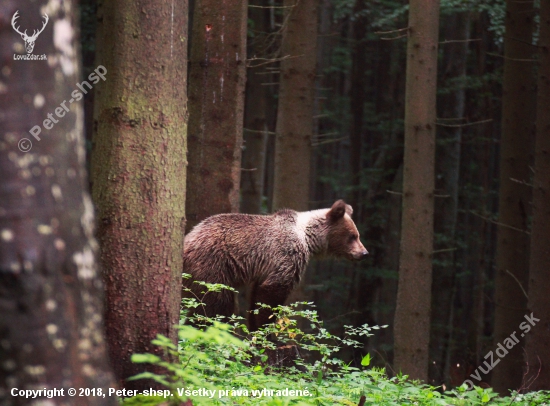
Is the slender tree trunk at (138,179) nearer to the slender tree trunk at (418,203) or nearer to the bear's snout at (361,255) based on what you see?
the bear's snout at (361,255)

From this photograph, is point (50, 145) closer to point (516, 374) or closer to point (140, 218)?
point (140, 218)

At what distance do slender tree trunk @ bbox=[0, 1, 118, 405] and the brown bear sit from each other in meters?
6.05

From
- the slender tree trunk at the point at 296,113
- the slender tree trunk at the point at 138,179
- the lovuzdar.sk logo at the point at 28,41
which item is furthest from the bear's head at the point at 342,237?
the lovuzdar.sk logo at the point at 28,41

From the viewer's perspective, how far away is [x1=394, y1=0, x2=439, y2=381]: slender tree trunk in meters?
11.2

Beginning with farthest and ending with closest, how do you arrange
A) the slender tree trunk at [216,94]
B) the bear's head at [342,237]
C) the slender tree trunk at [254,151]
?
the slender tree trunk at [254,151] < the bear's head at [342,237] < the slender tree trunk at [216,94]

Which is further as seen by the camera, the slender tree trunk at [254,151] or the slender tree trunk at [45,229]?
the slender tree trunk at [254,151]

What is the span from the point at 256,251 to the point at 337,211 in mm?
1647

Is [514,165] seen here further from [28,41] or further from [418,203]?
[28,41]

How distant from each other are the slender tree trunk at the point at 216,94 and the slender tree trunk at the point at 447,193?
13.7m

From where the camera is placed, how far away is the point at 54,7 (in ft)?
8.05

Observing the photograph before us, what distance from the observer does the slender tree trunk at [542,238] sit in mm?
10500

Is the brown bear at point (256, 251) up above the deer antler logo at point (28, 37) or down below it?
below

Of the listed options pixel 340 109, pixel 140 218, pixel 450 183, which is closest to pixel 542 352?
pixel 140 218

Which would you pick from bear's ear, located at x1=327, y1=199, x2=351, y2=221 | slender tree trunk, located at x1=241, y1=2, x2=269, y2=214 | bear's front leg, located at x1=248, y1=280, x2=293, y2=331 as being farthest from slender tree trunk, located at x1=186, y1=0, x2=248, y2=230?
slender tree trunk, located at x1=241, y1=2, x2=269, y2=214
